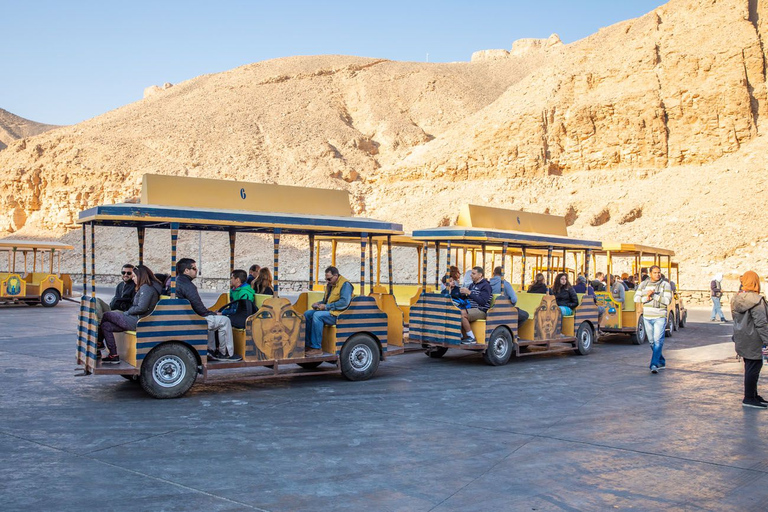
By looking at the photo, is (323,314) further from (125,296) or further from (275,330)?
(125,296)

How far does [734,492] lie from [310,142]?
82.6 m

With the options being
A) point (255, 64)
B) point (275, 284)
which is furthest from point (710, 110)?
point (255, 64)

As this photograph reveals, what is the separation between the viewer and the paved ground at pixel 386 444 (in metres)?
5.12

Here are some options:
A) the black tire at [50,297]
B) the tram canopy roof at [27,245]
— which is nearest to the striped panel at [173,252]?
the tram canopy roof at [27,245]

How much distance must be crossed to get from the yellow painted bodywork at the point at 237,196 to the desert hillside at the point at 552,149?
33677 millimetres

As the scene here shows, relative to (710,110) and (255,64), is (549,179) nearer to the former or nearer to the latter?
(710,110)

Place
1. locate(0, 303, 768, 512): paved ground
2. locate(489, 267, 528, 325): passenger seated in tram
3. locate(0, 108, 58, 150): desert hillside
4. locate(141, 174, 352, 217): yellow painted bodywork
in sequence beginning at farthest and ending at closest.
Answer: locate(0, 108, 58, 150): desert hillside → locate(489, 267, 528, 325): passenger seated in tram → locate(141, 174, 352, 217): yellow painted bodywork → locate(0, 303, 768, 512): paved ground

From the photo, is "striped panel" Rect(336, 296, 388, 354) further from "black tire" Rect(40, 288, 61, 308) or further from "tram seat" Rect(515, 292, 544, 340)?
"black tire" Rect(40, 288, 61, 308)

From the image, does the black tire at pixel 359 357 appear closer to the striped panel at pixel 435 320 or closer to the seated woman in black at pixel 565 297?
the striped panel at pixel 435 320

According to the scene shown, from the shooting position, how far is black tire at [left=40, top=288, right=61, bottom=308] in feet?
88.8

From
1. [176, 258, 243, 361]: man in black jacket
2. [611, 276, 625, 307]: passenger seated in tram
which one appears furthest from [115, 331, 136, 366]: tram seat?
[611, 276, 625, 307]: passenger seated in tram

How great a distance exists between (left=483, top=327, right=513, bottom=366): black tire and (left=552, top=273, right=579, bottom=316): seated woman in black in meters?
2.21

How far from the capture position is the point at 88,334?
8.77m

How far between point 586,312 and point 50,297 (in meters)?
22.0
